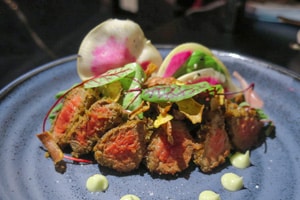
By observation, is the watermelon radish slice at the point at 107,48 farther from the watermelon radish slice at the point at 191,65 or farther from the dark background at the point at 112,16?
the dark background at the point at 112,16

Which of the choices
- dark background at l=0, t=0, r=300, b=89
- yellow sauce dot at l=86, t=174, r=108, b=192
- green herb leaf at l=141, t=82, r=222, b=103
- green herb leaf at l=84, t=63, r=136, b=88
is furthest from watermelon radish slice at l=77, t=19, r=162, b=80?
dark background at l=0, t=0, r=300, b=89

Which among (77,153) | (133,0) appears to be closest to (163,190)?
(77,153)

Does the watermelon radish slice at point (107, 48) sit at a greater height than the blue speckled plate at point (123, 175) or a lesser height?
greater

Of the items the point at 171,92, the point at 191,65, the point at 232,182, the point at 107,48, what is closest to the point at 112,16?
the point at 107,48

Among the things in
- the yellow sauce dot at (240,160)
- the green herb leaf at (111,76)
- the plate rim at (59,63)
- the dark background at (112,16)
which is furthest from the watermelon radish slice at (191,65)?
the dark background at (112,16)

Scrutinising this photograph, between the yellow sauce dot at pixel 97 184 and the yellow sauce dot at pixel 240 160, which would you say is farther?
the yellow sauce dot at pixel 240 160

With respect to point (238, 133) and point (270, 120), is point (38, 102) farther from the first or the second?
point (270, 120)
